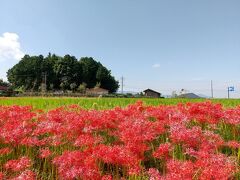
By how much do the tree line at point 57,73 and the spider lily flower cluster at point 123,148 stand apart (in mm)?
92418

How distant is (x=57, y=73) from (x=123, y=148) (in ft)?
330

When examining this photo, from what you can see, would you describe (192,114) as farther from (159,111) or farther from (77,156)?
(77,156)

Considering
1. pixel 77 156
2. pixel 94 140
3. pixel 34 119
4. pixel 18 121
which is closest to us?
pixel 77 156

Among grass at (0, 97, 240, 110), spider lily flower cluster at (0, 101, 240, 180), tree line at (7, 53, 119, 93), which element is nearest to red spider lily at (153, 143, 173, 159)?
spider lily flower cluster at (0, 101, 240, 180)

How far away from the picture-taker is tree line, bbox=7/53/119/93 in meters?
100

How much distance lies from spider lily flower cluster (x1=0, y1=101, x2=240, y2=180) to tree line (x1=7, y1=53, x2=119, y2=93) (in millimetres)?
92418

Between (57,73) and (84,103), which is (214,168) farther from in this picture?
(57,73)

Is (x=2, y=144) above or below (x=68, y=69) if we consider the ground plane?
below

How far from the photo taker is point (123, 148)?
2984 millimetres

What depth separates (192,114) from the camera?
4.45 meters

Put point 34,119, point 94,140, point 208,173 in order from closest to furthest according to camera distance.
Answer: point 208,173
point 94,140
point 34,119

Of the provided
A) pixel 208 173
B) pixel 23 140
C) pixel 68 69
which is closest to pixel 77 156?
pixel 23 140

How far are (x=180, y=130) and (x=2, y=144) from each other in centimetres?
214

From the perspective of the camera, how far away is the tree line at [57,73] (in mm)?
100188
